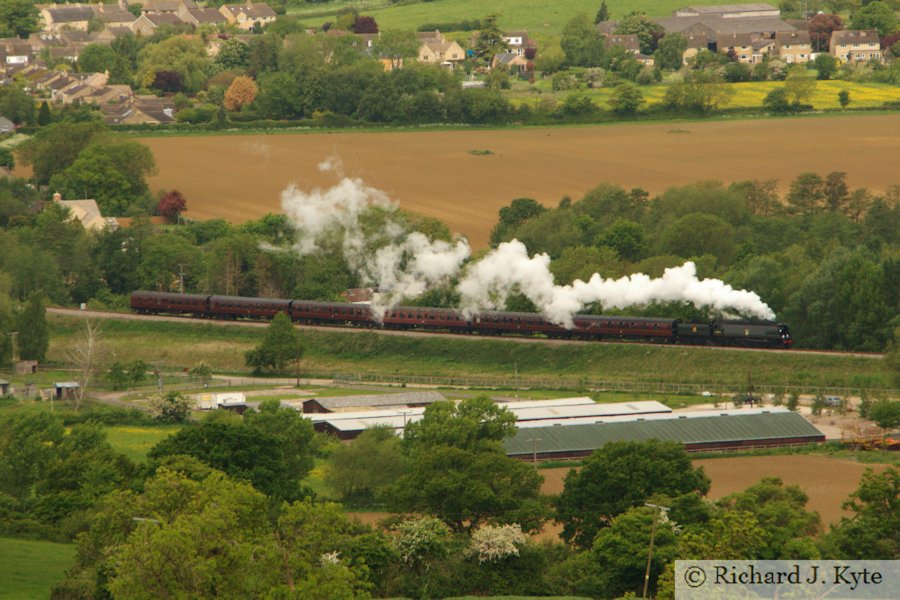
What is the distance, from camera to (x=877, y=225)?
124 m

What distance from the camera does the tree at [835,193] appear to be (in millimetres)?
131125

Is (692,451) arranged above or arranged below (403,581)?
below

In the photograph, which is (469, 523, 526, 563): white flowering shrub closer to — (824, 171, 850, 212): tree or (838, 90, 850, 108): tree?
(824, 171, 850, 212): tree

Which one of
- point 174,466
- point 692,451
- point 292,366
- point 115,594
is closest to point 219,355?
point 292,366

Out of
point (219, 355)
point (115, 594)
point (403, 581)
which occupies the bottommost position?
point (219, 355)

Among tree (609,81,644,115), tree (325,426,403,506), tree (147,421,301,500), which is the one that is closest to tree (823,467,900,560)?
tree (147,421,301,500)

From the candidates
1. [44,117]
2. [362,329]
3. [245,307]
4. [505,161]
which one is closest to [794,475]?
[362,329]

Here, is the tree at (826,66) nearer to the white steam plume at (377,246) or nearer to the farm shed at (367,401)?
the white steam plume at (377,246)

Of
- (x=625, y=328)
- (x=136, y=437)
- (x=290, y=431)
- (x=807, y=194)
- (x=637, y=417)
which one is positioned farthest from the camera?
(x=807, y=194)

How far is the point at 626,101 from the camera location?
7111 inches

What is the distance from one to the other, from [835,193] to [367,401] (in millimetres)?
51887

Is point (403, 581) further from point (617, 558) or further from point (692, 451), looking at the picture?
point (692, 451)

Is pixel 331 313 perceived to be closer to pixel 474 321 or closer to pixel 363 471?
pixel 474 321

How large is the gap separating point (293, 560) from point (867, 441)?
41534 millimetres
